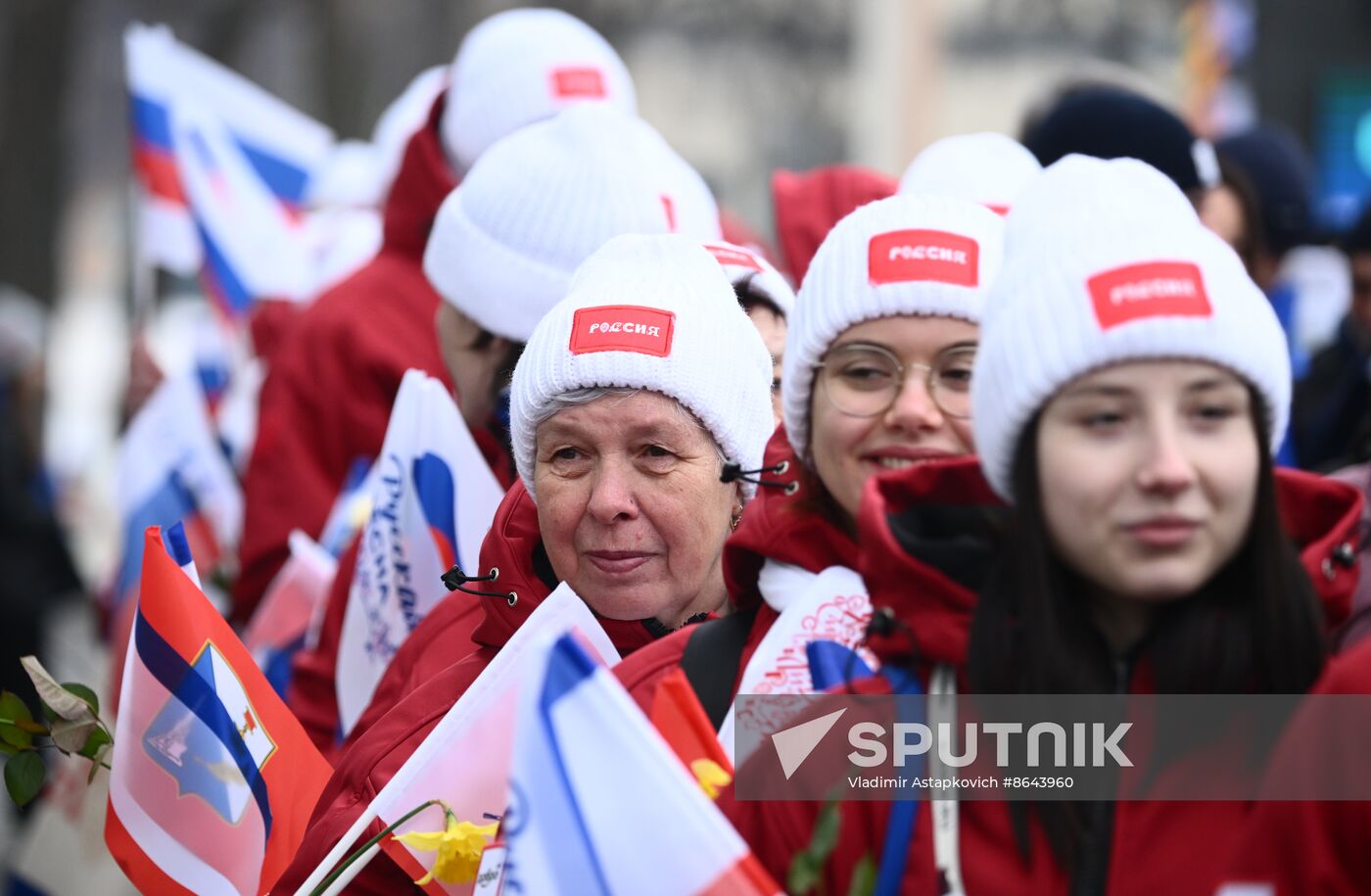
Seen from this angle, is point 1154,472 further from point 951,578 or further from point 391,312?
point 391,312

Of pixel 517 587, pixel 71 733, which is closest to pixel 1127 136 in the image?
pixel 517 587

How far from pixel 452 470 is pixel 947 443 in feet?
4.77

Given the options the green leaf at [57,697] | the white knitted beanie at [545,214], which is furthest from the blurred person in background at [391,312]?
the green leaf at [57,697]

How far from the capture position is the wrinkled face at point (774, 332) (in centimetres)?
466

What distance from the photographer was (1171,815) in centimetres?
273

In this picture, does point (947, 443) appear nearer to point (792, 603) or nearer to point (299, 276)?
point (792, 603)

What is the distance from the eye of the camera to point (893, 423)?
381 cm

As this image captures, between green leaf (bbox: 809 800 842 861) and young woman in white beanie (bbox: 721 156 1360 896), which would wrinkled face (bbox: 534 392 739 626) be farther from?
green leaf (bbox: 809 800 842 861)

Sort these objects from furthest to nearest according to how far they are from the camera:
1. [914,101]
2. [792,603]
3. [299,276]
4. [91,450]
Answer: [91,450] → [914,101] → [299,276] → [792,603]

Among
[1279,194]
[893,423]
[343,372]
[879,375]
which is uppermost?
[1279,194]

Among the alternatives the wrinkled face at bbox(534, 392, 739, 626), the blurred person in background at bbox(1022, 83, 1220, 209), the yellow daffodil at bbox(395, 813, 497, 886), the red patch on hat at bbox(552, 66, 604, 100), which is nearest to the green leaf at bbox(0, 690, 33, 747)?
the yellow daffodil at bbox(395, 813, 497, 886)

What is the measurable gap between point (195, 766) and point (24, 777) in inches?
17.3

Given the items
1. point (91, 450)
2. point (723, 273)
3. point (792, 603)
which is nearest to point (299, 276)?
point (723, 273)

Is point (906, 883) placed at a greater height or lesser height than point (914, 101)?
lesser
